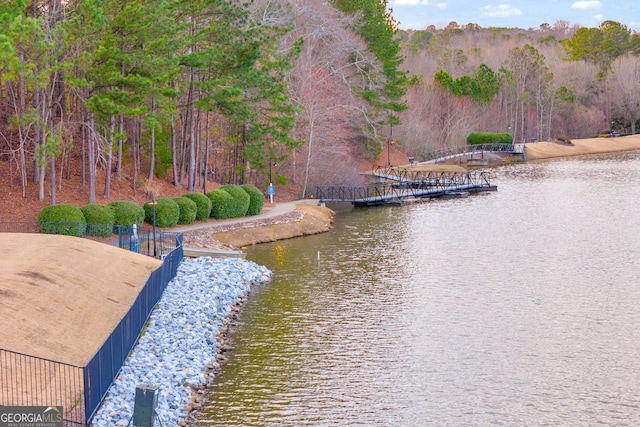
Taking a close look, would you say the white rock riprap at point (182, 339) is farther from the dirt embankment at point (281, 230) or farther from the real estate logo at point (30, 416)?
the dirt embankment at point (281, 230)

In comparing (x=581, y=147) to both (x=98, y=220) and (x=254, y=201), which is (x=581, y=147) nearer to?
(x=254, y=201)

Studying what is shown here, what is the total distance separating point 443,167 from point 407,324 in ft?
206

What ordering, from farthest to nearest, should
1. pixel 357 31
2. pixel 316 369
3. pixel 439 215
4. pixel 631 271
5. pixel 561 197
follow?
pixel 357 31 → pixel 561 197 → pixel 439 215 → pixel 631 271 → pixel 316 369

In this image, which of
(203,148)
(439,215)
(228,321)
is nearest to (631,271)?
(228,321)

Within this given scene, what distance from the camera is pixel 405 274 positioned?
3534 centimetres

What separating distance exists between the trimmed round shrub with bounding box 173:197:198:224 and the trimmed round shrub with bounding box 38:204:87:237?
7128mm

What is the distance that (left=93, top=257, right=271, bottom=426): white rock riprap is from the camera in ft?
63.8

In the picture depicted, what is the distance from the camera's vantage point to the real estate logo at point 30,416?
16.5 metres

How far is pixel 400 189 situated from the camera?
68.7m

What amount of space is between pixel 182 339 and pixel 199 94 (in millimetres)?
29198

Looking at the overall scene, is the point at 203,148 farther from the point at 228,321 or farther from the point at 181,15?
the point at 228,321

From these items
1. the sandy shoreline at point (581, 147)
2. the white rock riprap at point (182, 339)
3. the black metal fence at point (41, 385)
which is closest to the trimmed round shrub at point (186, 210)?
the white rock riprap at point (182, 339)

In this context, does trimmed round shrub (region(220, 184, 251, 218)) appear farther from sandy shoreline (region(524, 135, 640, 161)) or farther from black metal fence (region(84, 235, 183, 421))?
sandy shoreline (region(524, 135, 640, 161))

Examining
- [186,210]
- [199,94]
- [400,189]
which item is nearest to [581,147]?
[400,189]
